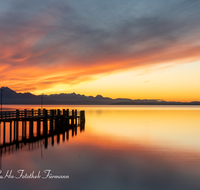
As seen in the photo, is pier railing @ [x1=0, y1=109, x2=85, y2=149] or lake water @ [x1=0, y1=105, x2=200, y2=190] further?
pier railing @ [x1=0, y1=109, x2=85, y2=149]

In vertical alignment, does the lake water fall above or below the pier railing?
below

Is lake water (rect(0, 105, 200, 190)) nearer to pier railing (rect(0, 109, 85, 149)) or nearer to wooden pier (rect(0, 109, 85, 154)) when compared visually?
wooden pier (rect(0, 109, 85, 154))

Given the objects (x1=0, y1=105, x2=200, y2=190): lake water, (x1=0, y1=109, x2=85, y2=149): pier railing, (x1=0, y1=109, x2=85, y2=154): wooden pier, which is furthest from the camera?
(x1=0, y1=109, x2=85, y2=149): pier railing

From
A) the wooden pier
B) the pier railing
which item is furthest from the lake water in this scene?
the pier railing

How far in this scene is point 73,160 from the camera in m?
21.5

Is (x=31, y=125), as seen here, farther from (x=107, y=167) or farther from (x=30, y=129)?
(x=107, y=167)

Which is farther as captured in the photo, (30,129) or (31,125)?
(30,129)

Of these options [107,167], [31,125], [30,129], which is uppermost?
[31,125]

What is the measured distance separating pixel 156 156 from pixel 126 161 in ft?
13.9

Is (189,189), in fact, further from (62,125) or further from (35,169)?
(62,125)

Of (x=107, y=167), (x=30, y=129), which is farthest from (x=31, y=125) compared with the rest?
(x=107, y=167)

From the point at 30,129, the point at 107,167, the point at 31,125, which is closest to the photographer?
the point at 107,167

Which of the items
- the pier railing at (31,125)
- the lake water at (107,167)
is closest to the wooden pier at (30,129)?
the pier railing at (31,125)

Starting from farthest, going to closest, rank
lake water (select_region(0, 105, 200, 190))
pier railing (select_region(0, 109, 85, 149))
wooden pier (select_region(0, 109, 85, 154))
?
pier railing (select_region(0, 109, 85, 149)), wooden pier (select_region(0, 109, 85, 154)), lake water (select_region(0, 105, 200, 190))
